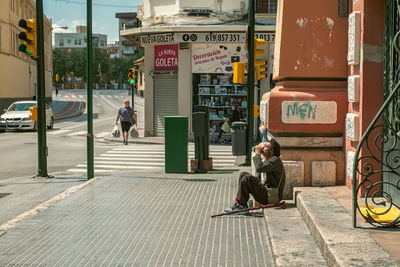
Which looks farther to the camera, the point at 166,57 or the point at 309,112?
the point at 166,57

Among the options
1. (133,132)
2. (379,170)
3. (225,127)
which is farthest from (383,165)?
(133,132)

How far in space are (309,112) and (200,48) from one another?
59.0 feet

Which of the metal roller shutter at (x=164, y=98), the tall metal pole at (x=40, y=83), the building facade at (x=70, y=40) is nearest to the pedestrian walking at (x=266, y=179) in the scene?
the tall metal pole at (x=40, y=83)

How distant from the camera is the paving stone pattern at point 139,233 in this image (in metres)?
6.19

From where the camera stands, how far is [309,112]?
9.13 m

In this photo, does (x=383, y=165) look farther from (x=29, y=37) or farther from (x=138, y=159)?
(x=138, y=159)

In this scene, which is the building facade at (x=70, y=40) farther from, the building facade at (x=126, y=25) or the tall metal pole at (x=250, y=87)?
the tall metal pole at (x=250, y=87)

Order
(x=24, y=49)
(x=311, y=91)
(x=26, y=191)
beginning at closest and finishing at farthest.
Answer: (x=311, y=91)
(x=26, y=191)
(x=24, y=49)

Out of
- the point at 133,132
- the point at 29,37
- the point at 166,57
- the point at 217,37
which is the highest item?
the point at 217,37

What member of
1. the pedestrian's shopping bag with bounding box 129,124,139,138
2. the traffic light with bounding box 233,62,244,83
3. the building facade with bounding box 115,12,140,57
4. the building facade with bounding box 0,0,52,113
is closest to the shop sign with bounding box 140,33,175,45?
the pedestrian's shopping bag with bounding box 129,124,139,138

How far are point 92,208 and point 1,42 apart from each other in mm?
42831

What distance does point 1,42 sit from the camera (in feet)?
160

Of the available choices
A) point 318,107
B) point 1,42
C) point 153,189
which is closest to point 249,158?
point 153,189

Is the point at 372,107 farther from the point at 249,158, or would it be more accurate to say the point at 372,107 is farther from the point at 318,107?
the point at 249,158
